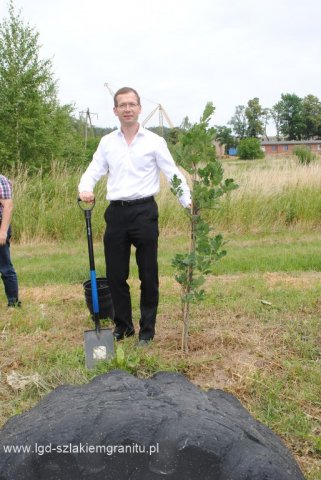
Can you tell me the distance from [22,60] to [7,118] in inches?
80.8

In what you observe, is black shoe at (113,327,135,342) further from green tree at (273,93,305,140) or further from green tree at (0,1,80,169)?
green tree at (273,93,305,140)

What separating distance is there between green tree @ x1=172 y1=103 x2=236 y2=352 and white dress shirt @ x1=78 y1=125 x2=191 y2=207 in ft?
0.84

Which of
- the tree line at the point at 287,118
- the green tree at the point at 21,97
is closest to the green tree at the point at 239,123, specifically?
the tree line at the point at 287,118

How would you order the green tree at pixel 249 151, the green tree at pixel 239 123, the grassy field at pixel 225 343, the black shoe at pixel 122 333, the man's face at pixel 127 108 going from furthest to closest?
the green tree at pixel 239 123, the green tree at pixel 249 151, the black shoe at pixel 122 333, the man's face at pixel 127 108, the grassy field at pixel 225 343

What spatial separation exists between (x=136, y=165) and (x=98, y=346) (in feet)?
4.59

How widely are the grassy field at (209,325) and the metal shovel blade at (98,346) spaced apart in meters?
0.11

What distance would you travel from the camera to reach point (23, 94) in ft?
57.6

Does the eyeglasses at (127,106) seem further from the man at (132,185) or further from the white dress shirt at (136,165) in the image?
the white dress shirt at (136,165)

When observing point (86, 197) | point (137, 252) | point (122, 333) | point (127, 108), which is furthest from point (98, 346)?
point (127, 108)

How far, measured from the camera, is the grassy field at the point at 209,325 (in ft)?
10.8

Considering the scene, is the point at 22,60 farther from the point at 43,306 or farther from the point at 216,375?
the point at 216,375

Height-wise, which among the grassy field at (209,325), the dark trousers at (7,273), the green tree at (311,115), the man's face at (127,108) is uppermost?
the green tree at (311,115)

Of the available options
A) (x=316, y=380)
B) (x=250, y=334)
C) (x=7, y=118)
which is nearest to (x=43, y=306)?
(x=250, y=334)

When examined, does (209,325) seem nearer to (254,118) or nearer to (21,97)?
(21,97)
